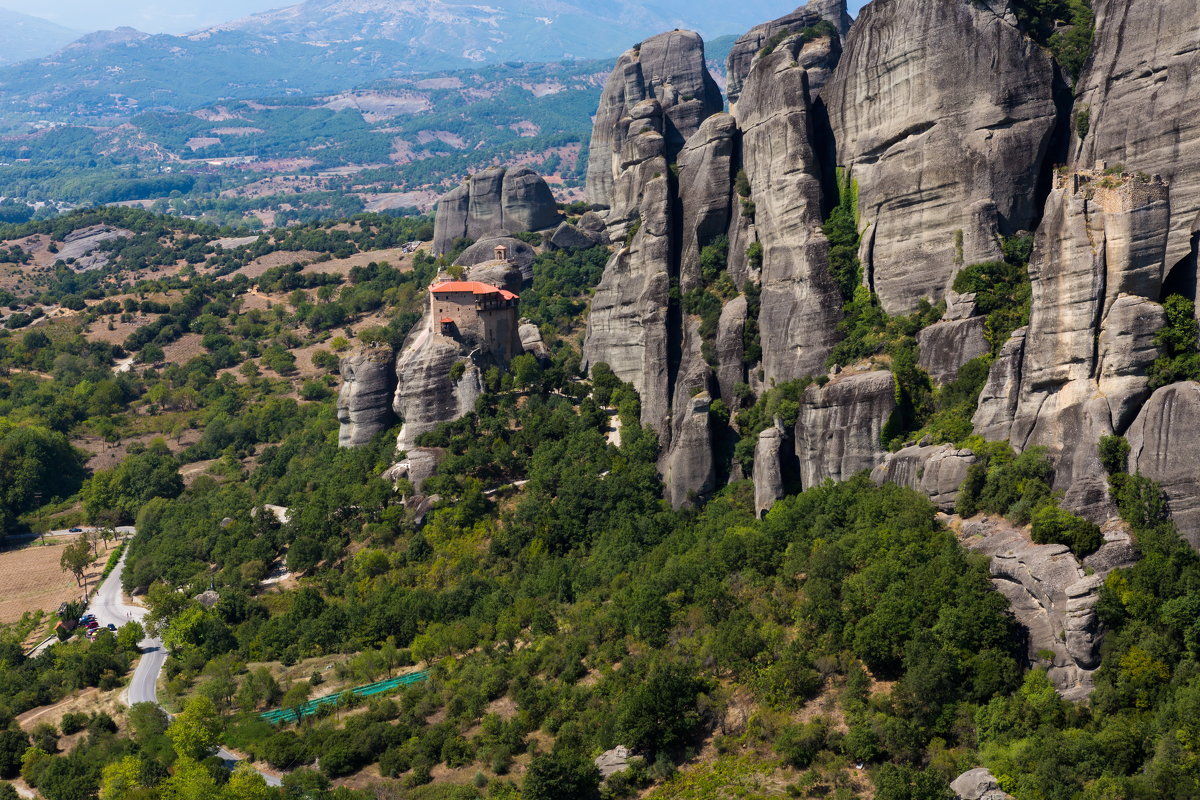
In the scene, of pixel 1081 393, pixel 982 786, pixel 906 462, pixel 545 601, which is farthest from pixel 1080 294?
pixel 545 601

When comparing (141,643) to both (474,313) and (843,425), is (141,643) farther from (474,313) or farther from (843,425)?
(843,425)

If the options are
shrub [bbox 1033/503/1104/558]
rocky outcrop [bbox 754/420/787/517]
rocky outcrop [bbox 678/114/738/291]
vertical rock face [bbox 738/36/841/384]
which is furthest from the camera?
rocky outcrop [bbox 678/114/738/291]

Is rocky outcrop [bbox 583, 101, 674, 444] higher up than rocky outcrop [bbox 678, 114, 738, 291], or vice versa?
rocky outcrop [bbox 678, 114, 738, 291]

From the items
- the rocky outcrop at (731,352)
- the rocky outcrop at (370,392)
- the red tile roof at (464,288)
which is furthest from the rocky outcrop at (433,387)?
the rocky outcrop at (731,352)

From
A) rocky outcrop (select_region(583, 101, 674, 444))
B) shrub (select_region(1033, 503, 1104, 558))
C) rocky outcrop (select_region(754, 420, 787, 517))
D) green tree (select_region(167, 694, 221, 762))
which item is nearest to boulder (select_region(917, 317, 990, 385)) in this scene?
rocky outcrop (select_region(754, 420, 787, 517))

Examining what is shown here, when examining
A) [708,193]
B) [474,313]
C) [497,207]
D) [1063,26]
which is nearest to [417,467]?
[474,313]

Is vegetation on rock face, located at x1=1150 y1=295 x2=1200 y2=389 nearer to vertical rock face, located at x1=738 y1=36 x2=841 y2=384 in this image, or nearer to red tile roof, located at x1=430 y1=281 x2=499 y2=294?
vertical rock face, located at x1=738 y1=36 x2=841 y2=384
